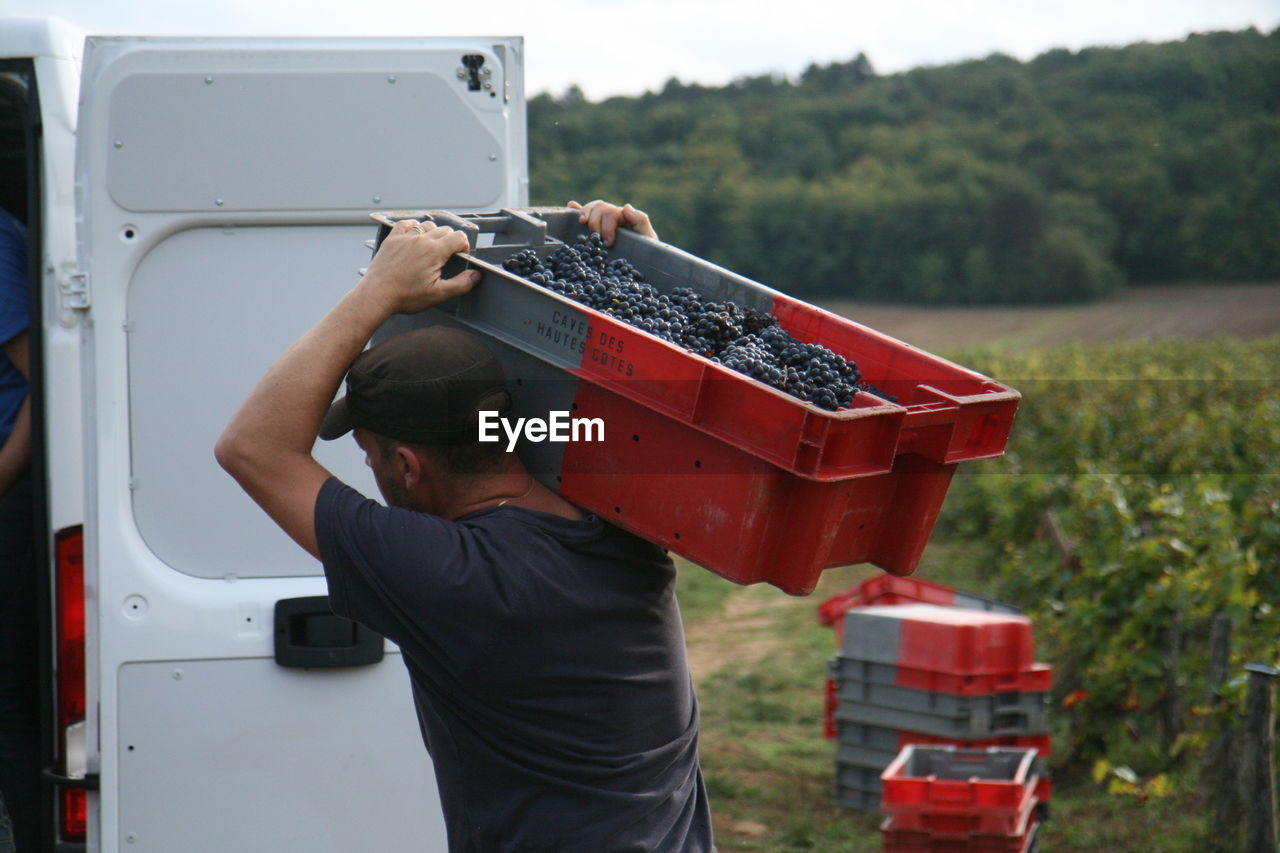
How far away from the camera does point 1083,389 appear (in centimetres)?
1585

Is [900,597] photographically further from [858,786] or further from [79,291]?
[79,291]

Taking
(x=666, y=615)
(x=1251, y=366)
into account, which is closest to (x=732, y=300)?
(x=666, y=615)

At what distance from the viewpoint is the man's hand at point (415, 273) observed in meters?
2.07

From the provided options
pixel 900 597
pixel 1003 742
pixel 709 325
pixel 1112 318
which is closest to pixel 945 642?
pixel 1003 742

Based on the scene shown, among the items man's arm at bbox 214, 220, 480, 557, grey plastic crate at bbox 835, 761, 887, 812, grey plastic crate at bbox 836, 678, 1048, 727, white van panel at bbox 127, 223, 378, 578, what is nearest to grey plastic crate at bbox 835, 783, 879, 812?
grey plastic crate at bbox 835, 761, 887, 812

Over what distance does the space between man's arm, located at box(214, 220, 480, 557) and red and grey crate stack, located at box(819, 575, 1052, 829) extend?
13.9 ft

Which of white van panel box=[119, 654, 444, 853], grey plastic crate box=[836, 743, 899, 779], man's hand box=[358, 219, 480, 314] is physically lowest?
grey plastic crate box=[836, 743, 899, 779]

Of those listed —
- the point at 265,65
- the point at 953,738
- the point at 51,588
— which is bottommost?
the point at 953,738

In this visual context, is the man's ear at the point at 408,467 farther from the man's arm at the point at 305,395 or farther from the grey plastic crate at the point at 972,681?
the grey plastic crate at the point at 972,681

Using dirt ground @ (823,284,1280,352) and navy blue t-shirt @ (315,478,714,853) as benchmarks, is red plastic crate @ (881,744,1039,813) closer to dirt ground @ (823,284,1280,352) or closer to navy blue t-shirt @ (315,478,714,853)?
navy blue t-shirt @ (315,478,714,853)

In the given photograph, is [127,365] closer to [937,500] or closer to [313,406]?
[313,406]

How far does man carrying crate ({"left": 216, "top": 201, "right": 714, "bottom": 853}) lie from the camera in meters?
2.00

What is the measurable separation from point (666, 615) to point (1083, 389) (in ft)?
48.0

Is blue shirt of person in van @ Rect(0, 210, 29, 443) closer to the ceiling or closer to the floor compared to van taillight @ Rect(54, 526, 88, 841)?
closer to the ceiling
